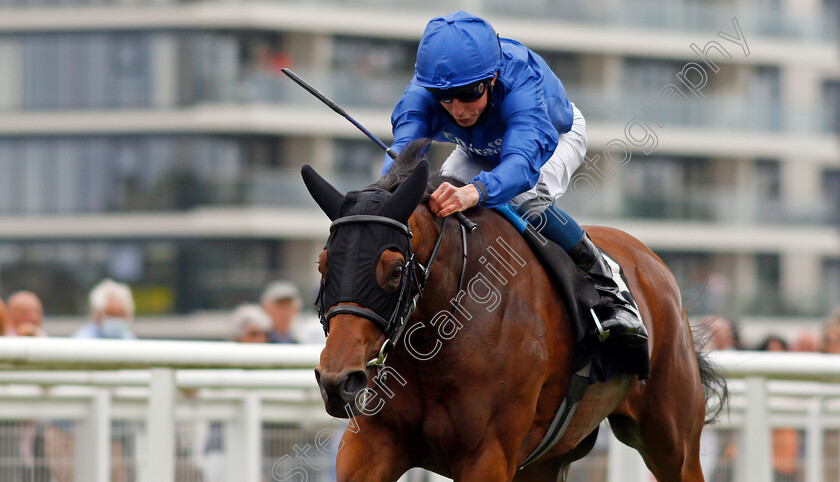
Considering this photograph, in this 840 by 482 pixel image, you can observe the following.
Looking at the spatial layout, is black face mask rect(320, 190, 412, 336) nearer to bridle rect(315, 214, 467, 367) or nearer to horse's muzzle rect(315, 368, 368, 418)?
bridle rect(315, 214, 467, 367)

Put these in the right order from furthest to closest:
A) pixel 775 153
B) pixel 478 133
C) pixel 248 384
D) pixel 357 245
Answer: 1. pixel 775 153
2. pixel 248 384
3. pixel 478 133
4. pixel 357 245

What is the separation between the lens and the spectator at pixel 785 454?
6.61 metres

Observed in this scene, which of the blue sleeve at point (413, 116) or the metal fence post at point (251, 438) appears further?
the metal fence post at point (251, 438)

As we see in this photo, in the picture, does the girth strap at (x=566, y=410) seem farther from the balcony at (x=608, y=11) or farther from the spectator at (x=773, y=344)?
the balcony at (x=608, y=11)

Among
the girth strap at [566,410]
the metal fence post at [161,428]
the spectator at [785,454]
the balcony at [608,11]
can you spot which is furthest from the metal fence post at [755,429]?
the balcony at [608,11]

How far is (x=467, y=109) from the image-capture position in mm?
3912

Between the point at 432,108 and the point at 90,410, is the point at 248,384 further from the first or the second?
the point at 432,108

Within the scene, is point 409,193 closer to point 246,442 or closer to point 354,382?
point 354,382

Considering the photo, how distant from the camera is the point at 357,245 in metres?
3.27

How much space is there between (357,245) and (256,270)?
2664cm

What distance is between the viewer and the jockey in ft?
12.3

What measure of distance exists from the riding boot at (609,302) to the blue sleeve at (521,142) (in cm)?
49

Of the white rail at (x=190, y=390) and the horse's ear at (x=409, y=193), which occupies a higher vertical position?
the horse's ear at (x=409, y=193)

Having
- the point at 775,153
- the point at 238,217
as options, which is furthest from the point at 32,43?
the point at 775,153
